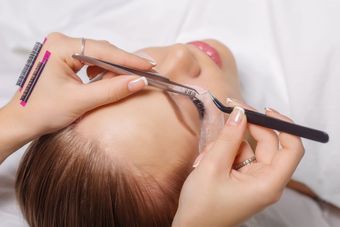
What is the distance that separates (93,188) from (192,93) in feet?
0.79

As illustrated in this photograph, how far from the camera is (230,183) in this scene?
2.30 ft

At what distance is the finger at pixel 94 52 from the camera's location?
822 mm

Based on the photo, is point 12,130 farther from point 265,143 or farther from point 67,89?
point 265,143

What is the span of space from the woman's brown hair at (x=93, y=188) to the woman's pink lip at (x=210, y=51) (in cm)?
28

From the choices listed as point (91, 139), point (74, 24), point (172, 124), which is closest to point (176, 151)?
point (172, 124)

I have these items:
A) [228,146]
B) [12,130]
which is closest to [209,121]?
[228,146]

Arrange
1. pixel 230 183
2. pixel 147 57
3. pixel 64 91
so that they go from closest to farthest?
pixel 230 183, pixel 64 91, pixel 147 57

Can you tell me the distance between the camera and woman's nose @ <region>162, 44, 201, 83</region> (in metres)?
0.88

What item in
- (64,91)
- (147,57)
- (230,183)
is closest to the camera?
(230,183)

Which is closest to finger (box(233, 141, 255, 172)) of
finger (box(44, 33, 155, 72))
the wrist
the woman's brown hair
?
the woman's brown hair

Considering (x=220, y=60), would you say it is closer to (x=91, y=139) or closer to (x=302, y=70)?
(x=302, y=70)

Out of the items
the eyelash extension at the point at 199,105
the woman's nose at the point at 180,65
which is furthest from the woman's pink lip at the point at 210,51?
the eyelash extension at the point at 199,105

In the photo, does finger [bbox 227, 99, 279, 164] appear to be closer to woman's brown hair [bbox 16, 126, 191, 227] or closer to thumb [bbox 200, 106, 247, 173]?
thumb [bbox 200, 106, 247, 173]

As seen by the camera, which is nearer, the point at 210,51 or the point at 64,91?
the point at 64,91
